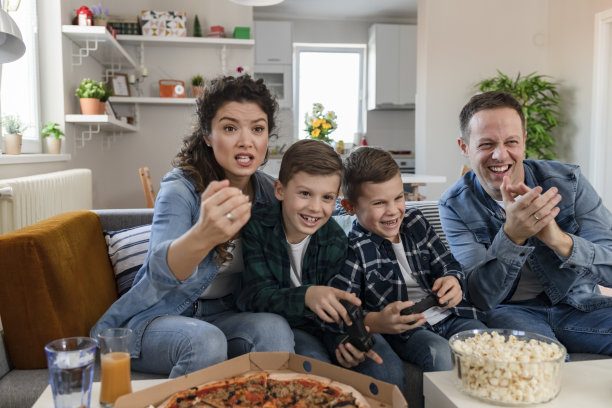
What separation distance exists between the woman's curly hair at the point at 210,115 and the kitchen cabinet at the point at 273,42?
17.8 feet

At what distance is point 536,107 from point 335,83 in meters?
3.25

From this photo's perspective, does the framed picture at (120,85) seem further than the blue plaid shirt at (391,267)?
Yes

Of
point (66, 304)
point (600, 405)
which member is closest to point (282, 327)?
point (66, 304)

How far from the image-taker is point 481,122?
177 centimetres

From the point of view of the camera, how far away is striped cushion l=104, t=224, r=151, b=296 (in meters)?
1.82

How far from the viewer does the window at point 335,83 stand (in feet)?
25.1

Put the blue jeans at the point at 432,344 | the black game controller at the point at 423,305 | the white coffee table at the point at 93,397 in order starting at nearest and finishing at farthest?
the white coffee table at the point at 93,397
the black game controller at the point at 423,305
the blue jeans at the point at 432,344

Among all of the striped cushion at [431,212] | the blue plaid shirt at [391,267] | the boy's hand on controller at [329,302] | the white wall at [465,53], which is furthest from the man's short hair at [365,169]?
the white wall at [465,53]

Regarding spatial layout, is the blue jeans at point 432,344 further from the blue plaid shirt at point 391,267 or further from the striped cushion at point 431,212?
the striped cushion at point 431,212

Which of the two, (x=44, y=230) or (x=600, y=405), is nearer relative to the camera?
(x=600, y=405)

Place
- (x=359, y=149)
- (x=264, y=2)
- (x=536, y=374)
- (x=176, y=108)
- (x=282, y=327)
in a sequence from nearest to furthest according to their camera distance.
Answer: (x=536, y=374), (x=282, y=327), (x=359, y=149), (x=264, y=2), (x=176, y=108)

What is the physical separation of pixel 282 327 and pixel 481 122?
95 cm

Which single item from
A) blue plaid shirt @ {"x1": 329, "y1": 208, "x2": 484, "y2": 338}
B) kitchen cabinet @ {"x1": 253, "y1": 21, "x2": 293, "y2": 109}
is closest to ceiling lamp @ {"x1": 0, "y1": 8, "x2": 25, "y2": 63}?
blue plaid shirt @ {"x1": 329, "y1": 208, "x2": 484, "y2": 338}

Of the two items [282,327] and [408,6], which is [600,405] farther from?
[408,6]
